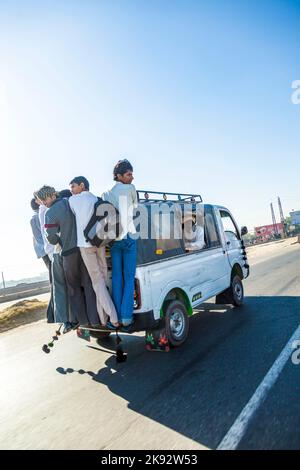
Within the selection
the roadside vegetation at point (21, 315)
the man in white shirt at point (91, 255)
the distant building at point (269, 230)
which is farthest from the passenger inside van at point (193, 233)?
the distant building at point (269, 230)

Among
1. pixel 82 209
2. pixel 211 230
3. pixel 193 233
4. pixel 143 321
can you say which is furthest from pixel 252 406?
pixel 211 230

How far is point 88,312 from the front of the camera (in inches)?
169

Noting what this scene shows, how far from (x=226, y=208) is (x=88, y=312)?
4.60 meters

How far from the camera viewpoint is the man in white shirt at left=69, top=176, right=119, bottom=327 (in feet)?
13.6

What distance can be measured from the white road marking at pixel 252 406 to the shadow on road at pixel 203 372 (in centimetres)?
5

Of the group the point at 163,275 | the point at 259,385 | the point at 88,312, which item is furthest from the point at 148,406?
the point at 163,275

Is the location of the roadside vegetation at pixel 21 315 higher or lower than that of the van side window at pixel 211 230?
lower

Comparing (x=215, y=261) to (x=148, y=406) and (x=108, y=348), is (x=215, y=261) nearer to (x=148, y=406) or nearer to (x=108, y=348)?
(x=108, y=348)

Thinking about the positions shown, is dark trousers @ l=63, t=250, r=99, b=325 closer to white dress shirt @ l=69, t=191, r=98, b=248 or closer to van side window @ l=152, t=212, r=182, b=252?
white dress shirt @ l=69, t=191, r=98, b=248

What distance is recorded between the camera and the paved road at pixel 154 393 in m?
2.58

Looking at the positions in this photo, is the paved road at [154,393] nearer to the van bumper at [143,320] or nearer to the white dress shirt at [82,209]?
the van bumper at [143,320]

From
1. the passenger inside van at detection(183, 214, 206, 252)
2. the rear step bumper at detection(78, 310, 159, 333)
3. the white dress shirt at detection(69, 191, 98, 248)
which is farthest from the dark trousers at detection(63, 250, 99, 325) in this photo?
the passenger inside van at detection(183, 214, 206, 252)

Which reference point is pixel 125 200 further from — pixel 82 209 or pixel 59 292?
pixel 59 292

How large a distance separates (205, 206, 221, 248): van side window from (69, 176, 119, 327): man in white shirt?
2718 millimetres
